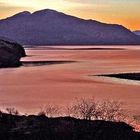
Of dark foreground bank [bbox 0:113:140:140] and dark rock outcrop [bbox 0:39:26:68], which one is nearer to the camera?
dark foreground bank [bbox 0:113:140:140]

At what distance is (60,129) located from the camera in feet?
75.1

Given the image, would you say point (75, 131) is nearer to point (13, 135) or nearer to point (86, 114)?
point (13, 135)

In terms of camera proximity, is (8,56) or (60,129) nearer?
(60,129)

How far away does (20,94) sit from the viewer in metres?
52.7

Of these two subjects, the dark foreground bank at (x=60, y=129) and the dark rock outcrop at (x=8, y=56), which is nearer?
the dark foreground bank at (x=60, y=129)

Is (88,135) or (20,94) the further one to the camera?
(20,94)

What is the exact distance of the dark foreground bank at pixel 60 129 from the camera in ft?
70.3

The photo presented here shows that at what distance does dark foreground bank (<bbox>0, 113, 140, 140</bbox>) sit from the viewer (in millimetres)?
21422

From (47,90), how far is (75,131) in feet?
115

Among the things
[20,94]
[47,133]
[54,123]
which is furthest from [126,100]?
[47,133]

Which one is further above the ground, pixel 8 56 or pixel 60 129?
pixel 60 129

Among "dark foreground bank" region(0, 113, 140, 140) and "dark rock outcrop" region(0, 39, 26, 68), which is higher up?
"dark foreground bank" region(0, 113, 140, 140)

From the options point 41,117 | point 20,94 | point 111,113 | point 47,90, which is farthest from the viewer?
point 47,90

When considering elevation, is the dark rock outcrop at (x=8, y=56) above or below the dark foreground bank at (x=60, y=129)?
below
